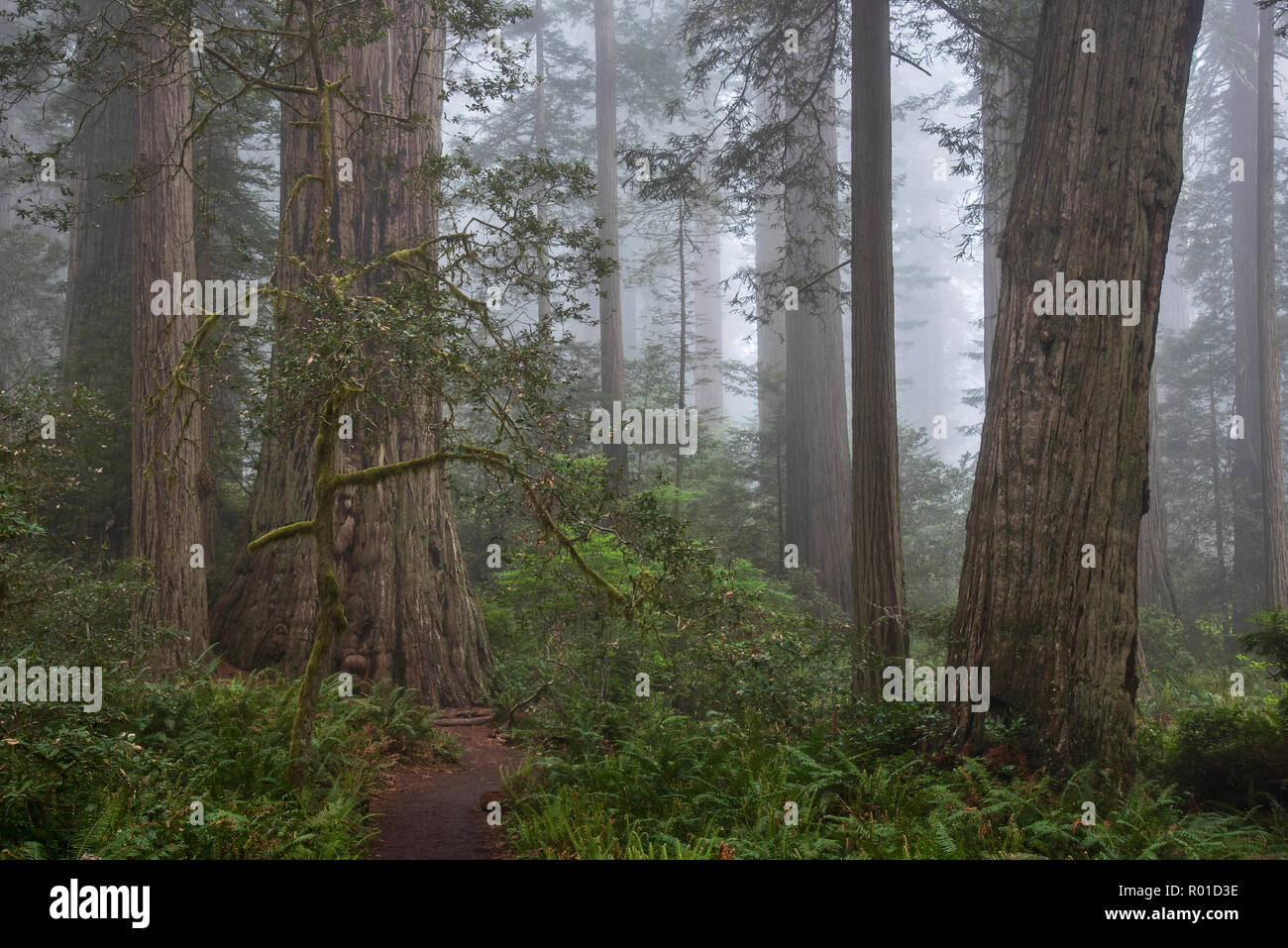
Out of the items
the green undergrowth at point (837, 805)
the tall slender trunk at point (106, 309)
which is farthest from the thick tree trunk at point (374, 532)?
the green undergrowth at point (837, 805)

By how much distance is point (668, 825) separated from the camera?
5.57 meters

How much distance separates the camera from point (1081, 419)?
6449 millimetres

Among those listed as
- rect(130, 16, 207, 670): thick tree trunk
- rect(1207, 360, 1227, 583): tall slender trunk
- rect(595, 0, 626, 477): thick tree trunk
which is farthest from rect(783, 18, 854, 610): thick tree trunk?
rect(130, 16, 207, 670): thick tree trunk

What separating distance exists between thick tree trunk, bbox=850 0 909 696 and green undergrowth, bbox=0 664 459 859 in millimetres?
4727

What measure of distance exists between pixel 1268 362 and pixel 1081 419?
14.4 meters

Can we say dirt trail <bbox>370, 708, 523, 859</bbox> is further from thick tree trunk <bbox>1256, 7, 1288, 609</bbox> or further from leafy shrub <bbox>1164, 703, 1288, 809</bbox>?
thick tree trunk <bbox>1256, 7, 1288, 609</bbox>

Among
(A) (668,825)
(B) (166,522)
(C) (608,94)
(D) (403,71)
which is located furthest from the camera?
(C) (608,94)

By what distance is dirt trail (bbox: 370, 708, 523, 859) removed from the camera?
6.07 meters

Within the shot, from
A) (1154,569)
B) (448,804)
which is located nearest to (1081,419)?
(448,804)

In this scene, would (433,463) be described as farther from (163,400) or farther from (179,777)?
(163,400)
